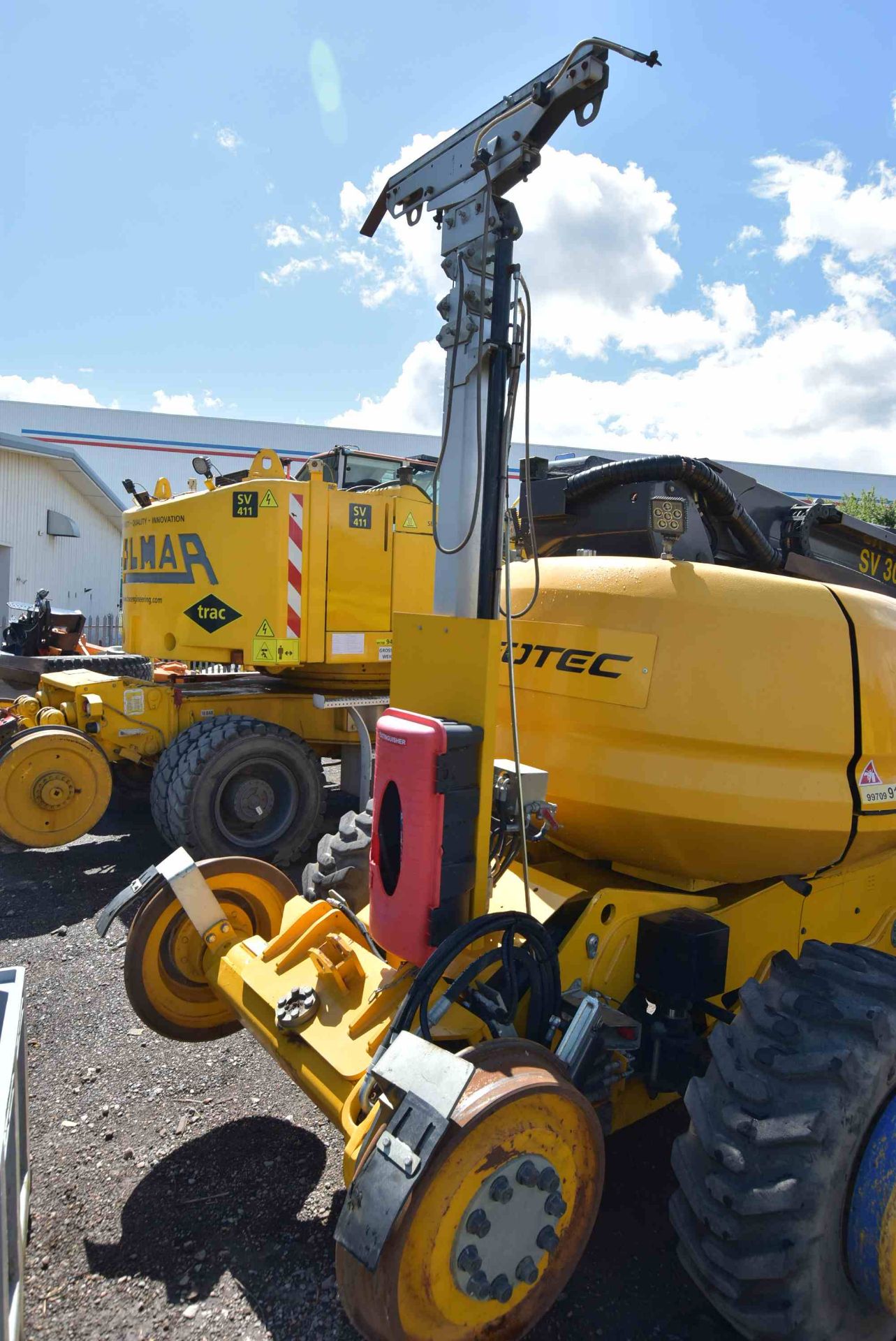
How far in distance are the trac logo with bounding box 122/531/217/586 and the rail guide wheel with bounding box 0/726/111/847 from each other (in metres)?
1.29

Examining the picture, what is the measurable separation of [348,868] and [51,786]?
10.3ft

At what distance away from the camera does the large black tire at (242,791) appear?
561 centimetres

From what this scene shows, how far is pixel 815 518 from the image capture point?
3.46 metres

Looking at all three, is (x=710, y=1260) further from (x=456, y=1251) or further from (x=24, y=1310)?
(x=24, y=1310)

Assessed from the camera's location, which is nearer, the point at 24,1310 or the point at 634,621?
the point at 24,1310

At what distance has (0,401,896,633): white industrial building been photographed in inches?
721

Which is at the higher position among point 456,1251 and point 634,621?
point 634,621

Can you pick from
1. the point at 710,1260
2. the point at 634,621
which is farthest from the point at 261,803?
the point at 710,1260

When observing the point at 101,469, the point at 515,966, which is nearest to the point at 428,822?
the point at 515,966

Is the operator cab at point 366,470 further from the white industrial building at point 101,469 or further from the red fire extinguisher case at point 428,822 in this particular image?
the white industrial building at point 101,469

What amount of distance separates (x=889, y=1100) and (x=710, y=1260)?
60 cm

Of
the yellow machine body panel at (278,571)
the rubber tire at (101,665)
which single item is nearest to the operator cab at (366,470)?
the yellow machine body panel at (278,571)

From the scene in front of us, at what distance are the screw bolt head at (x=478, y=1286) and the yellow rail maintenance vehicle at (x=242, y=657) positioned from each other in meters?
4.21

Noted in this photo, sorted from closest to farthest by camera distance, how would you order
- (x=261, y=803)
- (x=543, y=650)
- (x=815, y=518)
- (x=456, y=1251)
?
(x=456, y=1251) → (x=543, y=650) → (x=815, y=518) → (x=261, y=803)
